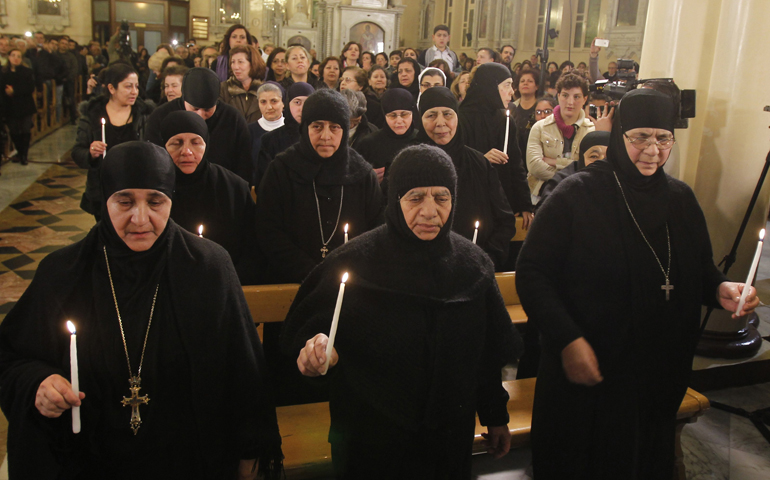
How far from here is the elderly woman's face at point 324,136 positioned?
9.84ft

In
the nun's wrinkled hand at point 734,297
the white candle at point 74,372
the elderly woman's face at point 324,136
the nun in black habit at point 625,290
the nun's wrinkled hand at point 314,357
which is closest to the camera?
the white candle at point 74,372

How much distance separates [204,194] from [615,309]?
1948 mm

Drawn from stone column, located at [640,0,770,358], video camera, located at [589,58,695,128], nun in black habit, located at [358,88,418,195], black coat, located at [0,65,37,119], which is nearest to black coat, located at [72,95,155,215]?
nun in black habit, located at [358,88,418,195]

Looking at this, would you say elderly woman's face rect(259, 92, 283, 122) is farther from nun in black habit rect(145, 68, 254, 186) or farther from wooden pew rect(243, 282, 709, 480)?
wooden pew rect(243, 282, 709, 480)

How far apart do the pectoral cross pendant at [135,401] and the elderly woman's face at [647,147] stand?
5.94 feet

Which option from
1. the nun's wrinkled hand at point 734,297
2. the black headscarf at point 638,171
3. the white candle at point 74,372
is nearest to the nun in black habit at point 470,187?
the black headscarf at point 638,171

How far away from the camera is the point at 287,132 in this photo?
434cm

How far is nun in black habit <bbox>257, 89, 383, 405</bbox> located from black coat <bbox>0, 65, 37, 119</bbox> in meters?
8.00

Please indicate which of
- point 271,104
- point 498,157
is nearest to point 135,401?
point 498,157

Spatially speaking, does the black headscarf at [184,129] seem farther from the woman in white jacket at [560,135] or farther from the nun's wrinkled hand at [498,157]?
the woman in white jacket at [560,135]

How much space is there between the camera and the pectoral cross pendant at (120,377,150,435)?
5.82ft

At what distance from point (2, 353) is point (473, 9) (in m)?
23.0

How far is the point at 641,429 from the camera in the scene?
2.20 metres

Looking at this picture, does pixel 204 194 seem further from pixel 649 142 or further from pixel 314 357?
pixel 649 142
